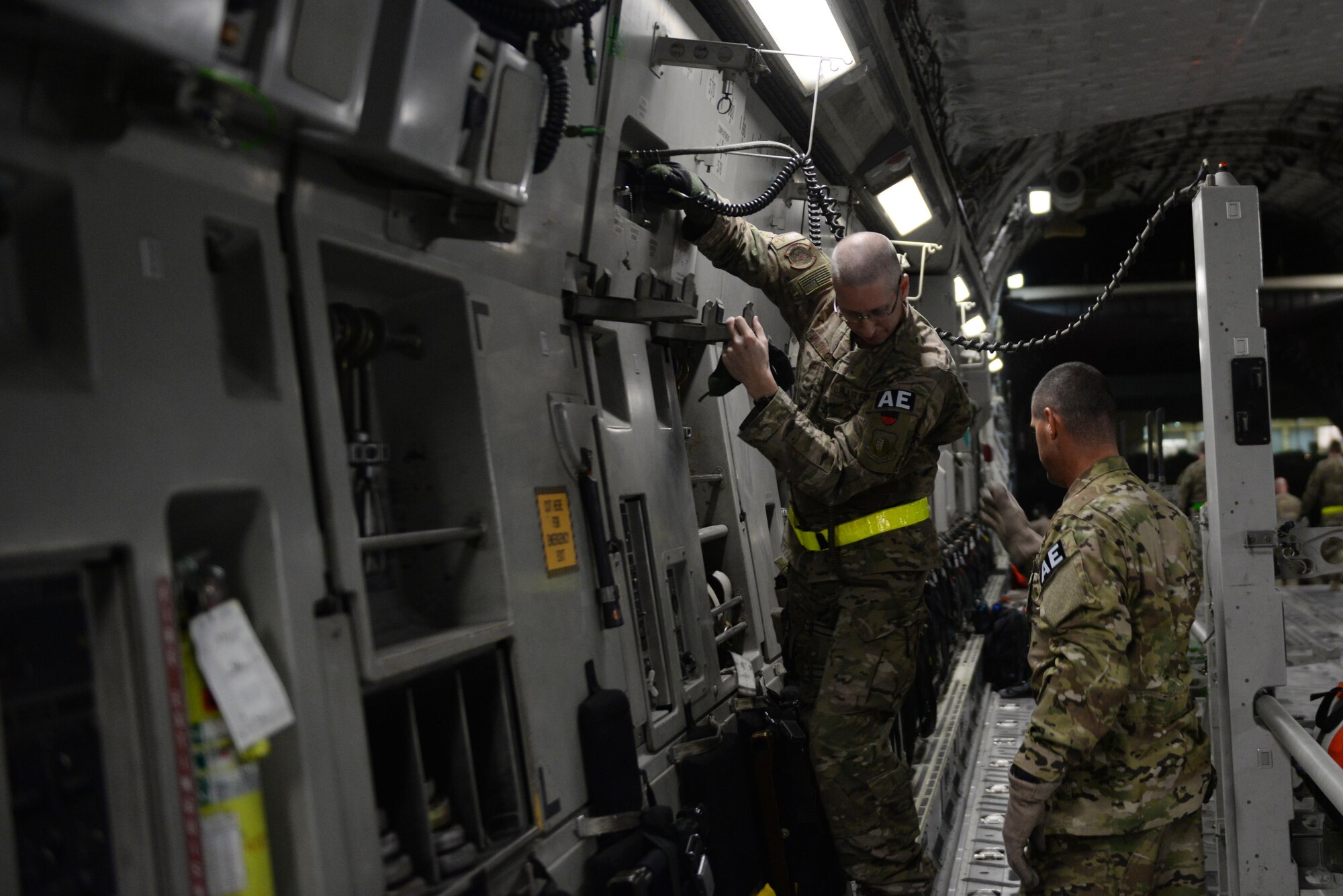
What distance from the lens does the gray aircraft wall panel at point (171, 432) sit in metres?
1.09

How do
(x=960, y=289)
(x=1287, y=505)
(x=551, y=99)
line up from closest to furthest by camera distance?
(x=551, y=99) → (x=960, y=289) → (x=1287, y=505)

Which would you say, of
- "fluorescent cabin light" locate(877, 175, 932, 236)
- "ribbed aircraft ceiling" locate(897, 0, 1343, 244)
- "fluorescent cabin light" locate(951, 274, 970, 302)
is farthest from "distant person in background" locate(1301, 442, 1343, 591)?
"fluorescent cabin light" locate(877, 175, 932, 236)

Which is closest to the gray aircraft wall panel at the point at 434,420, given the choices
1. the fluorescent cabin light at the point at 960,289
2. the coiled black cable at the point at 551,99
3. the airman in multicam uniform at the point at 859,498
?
the coiled black cable at the point at 551,99

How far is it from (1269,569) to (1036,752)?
3.71ft

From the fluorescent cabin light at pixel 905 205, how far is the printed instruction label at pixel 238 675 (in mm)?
4676

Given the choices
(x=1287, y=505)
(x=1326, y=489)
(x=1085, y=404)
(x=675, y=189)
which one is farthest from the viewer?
(x=1326, y=489)

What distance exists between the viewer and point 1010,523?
3.35 m

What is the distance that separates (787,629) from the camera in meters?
3.31

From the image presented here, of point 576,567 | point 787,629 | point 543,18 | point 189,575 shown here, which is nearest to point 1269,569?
point 787,629

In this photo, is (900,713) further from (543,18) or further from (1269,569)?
(543,18)

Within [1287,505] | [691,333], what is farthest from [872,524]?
[1287,505]

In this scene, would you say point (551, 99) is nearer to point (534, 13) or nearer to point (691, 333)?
point (534, 13)

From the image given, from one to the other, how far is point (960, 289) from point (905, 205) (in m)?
2.70

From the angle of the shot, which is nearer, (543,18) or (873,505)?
(543,18)
